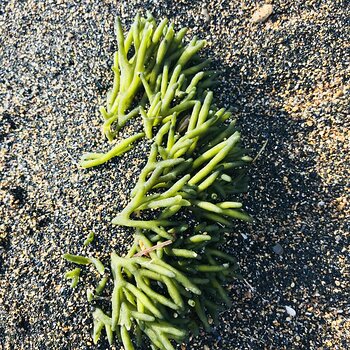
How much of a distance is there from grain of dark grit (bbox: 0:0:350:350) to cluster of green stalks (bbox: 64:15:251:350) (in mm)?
165

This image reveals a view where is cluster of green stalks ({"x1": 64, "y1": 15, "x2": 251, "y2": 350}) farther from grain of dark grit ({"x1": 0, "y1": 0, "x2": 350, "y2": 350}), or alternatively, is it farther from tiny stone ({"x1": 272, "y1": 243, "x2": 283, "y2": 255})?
tiny stone ({"x1": 272, "y1": 243, "x2": 283, "y2": 255})

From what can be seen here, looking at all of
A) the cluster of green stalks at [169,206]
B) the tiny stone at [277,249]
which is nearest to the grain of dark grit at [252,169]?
the tiny stone at [277,249]

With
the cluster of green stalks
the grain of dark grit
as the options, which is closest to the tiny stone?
the grain of dark grit

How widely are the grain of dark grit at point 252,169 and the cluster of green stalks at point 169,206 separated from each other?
16cm

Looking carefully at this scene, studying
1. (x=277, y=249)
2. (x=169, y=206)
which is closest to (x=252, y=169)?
(x=277, y=249)

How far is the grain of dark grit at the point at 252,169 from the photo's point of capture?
8.63 ft

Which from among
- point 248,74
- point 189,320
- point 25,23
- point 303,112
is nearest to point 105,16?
point 25,23

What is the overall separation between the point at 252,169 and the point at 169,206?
31.7 inches

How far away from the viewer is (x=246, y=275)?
2.77 meters

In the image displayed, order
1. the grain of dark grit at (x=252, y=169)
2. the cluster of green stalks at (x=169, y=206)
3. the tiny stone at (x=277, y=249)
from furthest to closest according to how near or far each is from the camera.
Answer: the tiny stone at (x=277, y=249), the grain of dark grit at (x=252, y=169), the cluster of green stalks at (x=169, y=206)

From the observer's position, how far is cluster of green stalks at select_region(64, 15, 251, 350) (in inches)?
90.2

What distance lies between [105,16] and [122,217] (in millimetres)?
1566

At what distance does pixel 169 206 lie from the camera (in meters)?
2.36

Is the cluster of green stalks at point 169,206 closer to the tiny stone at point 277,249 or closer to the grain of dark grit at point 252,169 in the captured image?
the grain of dark grit at point 252,169
